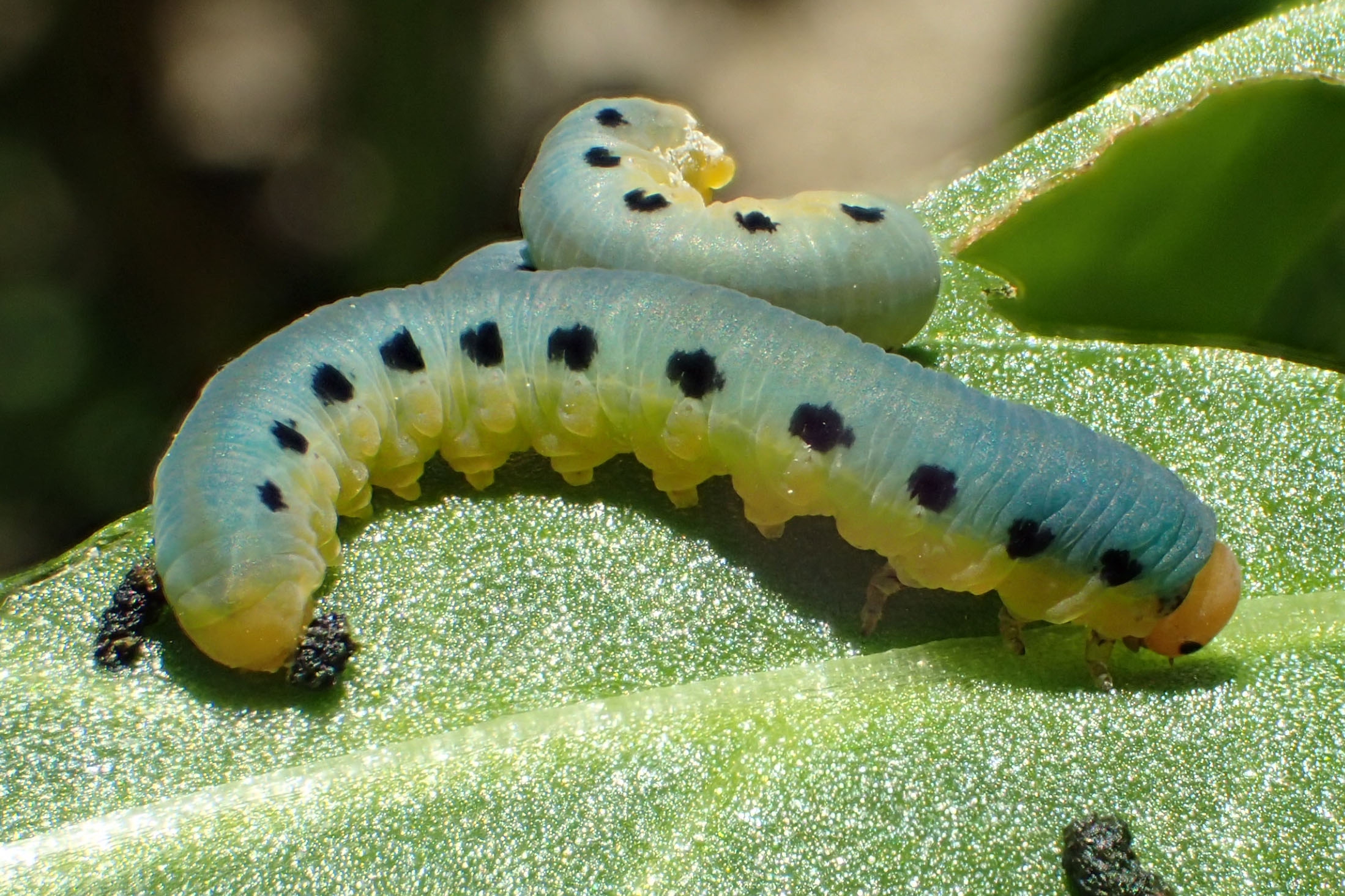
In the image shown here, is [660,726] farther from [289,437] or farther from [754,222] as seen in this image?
[754,222]

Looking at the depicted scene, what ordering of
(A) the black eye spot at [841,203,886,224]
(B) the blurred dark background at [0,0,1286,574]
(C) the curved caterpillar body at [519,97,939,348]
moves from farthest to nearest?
1. (B) the blurred dark background at [0,0,1286,574]
2. (A) the black eye spot at [841,203,886,224]
3. (C) the curved caterpillar body at [519,97,939,348]

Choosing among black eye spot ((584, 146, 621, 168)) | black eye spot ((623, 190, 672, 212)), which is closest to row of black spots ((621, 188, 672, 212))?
black eye spot ((623, 190, 672, 212))

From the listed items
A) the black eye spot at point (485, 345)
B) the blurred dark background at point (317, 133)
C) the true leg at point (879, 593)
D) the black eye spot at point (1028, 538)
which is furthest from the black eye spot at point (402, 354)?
the blurred dark background at point (317, 133)

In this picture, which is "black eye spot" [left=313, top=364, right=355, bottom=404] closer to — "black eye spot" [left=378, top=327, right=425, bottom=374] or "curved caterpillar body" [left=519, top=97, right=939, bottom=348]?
"black eye spot" [left=378, top=327, right=425, bottom=374]

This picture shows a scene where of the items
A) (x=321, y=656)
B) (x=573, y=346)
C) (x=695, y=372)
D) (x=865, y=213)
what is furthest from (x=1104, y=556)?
(x=321, y=656)

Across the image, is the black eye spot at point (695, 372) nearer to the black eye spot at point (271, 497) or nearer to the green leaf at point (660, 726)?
the green leaf at point (660, 726)

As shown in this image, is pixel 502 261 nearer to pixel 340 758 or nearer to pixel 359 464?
pixel 359 464

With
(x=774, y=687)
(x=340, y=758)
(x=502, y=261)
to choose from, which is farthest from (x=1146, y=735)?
(x=502, y=261)
